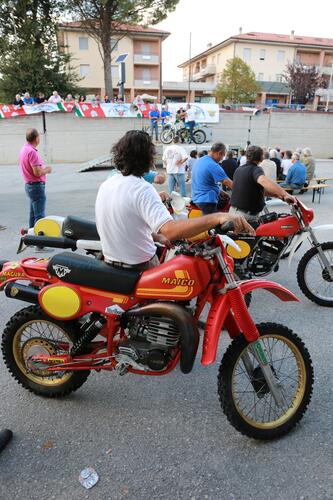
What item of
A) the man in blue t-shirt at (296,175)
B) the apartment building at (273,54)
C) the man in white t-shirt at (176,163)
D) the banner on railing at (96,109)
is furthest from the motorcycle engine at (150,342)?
the apartment building at (273,54)

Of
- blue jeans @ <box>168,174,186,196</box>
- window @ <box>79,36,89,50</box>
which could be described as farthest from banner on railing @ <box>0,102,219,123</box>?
window @ <box>79,36,89,50</box>

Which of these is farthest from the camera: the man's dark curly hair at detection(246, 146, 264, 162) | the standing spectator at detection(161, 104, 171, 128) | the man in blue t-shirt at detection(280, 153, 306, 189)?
the standing spectator at detection(161, 104, 171, 128)

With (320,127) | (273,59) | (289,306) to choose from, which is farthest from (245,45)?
(289,306)

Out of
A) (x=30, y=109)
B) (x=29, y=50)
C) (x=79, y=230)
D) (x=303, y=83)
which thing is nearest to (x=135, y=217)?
(x=79, y=230)

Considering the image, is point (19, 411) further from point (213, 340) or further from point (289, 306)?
point (289, 306)

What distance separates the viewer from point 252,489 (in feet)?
6.98

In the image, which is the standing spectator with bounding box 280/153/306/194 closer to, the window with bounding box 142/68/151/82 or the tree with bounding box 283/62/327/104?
the tree with bounding box 283/62/327/104

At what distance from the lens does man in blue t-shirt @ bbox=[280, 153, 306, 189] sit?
38.0ft

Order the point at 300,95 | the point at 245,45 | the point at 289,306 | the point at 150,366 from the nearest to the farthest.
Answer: the point at 150,366 < the point at 289,306 < the point at 300,95 < the point at 245,45

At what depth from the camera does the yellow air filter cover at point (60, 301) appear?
2.47 m

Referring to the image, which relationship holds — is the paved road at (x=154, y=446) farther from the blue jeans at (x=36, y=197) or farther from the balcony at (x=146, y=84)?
the balcony at (x=146, y=84)

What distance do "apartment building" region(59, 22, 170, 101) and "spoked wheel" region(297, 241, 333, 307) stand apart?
169ft

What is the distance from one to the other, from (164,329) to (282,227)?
2622 millimetres

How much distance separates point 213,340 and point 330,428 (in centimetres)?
109
